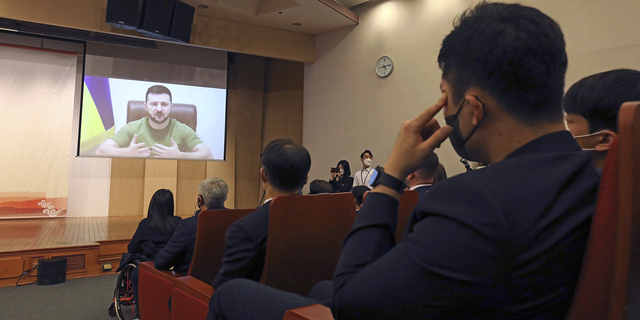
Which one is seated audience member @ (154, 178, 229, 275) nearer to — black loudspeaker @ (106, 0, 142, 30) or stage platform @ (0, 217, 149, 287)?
stage platform @ (0, 217, 149, 287)

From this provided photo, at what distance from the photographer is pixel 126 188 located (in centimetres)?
791

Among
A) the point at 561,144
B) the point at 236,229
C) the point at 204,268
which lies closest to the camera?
the point at 561,144

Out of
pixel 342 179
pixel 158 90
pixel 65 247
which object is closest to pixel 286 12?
pixel 158 90

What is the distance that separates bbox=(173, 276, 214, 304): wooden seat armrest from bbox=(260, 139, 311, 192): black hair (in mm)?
485

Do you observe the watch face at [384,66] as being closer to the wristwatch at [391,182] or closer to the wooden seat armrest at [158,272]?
the wooden seat armrest at [158,272]

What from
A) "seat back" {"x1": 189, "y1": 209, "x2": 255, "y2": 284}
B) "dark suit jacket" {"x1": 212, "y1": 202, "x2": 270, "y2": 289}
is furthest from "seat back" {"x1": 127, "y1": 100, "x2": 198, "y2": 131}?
"dark suit jacket" {"x1": 212, "y1": 202, "x2": 270, "y2": 289}

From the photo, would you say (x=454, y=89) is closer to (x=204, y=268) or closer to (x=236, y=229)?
(x=236, y=229)

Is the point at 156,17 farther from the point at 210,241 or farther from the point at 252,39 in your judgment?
the point at 210,241

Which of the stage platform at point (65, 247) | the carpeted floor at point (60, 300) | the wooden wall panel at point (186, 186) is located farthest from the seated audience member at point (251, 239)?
the wooden wall panel at point (186, 186)

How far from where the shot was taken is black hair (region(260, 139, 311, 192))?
1653 millimetres

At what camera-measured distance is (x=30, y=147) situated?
693 cm

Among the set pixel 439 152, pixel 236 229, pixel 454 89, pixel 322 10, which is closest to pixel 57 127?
pixel 322 10

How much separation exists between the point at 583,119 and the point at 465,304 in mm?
863

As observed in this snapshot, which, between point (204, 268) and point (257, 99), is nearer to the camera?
point (204, 268)
